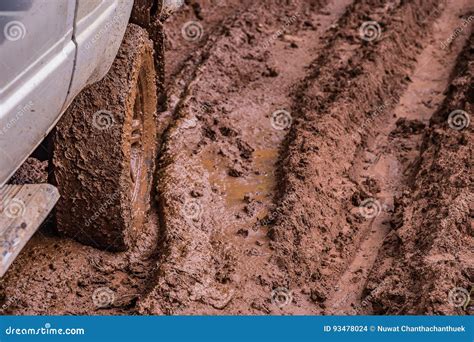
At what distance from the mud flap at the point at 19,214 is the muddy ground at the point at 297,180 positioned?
41.7 inches

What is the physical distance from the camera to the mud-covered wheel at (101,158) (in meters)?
4.86

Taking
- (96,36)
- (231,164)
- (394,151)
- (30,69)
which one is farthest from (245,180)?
(30,69)

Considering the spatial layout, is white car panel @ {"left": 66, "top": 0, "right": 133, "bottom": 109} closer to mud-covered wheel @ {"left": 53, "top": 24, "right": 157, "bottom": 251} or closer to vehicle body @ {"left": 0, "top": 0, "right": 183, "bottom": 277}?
vehicle body @ {"left": 0, "top": 0, "right": 183, "bottom": 277}

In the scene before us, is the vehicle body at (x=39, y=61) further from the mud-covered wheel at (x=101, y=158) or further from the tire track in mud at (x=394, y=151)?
the tire track in mud at (x=394, y=151)

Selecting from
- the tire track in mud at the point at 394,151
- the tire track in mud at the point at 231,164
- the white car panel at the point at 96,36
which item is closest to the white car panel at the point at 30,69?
the white car panel at the point at 96,36

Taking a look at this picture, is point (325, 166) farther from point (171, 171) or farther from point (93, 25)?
point (93, 25)

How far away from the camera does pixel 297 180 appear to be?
234 inches

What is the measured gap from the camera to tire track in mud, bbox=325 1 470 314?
17.0ft

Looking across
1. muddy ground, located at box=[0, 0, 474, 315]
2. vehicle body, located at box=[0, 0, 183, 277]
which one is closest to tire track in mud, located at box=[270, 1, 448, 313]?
muddy ground, located at box=[0, 0, 474, 315]

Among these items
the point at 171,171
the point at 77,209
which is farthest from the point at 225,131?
the point at 77,209

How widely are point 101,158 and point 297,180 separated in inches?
64.8

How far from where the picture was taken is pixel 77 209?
502 centimetres

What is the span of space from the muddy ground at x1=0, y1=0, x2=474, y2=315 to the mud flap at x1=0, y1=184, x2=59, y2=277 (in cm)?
106

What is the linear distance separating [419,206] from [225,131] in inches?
71.9
